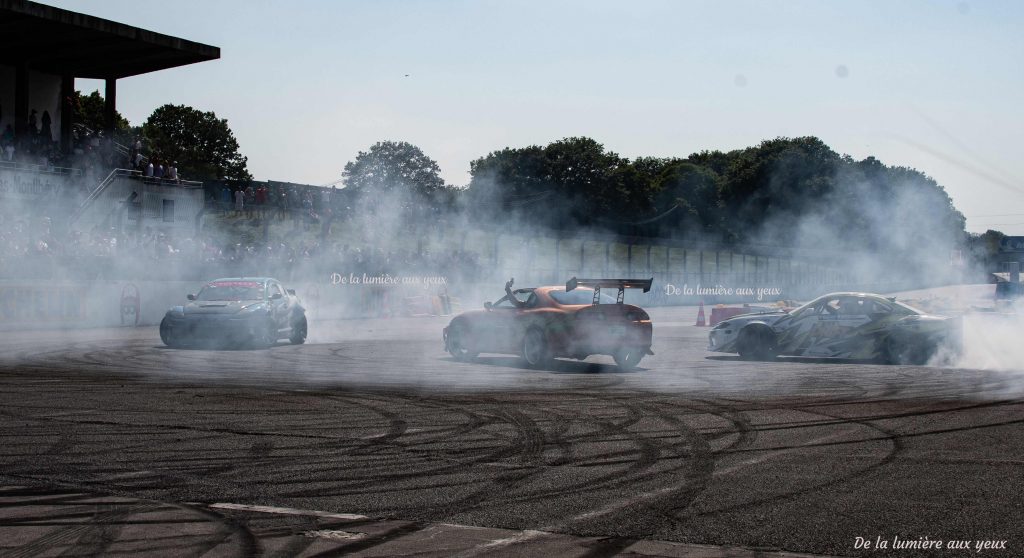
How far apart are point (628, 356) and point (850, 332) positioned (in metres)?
3.72

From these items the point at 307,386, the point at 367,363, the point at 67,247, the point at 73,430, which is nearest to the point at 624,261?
the point at 67,247

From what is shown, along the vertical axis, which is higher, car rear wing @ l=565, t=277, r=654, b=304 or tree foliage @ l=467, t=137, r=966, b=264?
tree foliage @ l=467, t=137, r=966, b=264

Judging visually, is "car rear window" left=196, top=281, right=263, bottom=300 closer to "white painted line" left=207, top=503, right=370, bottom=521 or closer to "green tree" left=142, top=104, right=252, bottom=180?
"white painted line" left=207, top=503, right=370, bottom=521

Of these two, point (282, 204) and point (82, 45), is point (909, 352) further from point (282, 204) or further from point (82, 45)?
point (82, 45)

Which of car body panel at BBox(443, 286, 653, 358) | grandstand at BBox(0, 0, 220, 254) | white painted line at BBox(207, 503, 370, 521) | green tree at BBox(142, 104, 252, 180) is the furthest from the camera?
green tree at BBox(142, 104, 252, 180)

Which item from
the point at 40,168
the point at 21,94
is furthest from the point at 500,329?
the point at 21,94

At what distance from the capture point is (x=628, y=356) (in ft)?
47.9

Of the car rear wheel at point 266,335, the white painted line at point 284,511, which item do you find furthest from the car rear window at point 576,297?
the white painted line at point 284,511

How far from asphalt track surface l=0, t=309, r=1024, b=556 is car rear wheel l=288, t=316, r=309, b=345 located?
6.46 m

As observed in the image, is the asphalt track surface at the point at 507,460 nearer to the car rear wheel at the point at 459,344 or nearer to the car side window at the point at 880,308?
the car side window at the point at 880,308

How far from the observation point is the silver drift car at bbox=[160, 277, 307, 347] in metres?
17.8

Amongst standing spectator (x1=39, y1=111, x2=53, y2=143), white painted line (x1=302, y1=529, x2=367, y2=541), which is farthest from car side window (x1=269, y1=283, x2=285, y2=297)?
standing spectator (x1=39, y1=111, x2=53, y2=143)

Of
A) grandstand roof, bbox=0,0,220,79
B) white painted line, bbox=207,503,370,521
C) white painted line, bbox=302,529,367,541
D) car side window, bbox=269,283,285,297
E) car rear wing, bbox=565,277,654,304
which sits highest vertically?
grandstand roof, bbox=0,0,220,79

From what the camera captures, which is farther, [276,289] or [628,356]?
[276,289]
